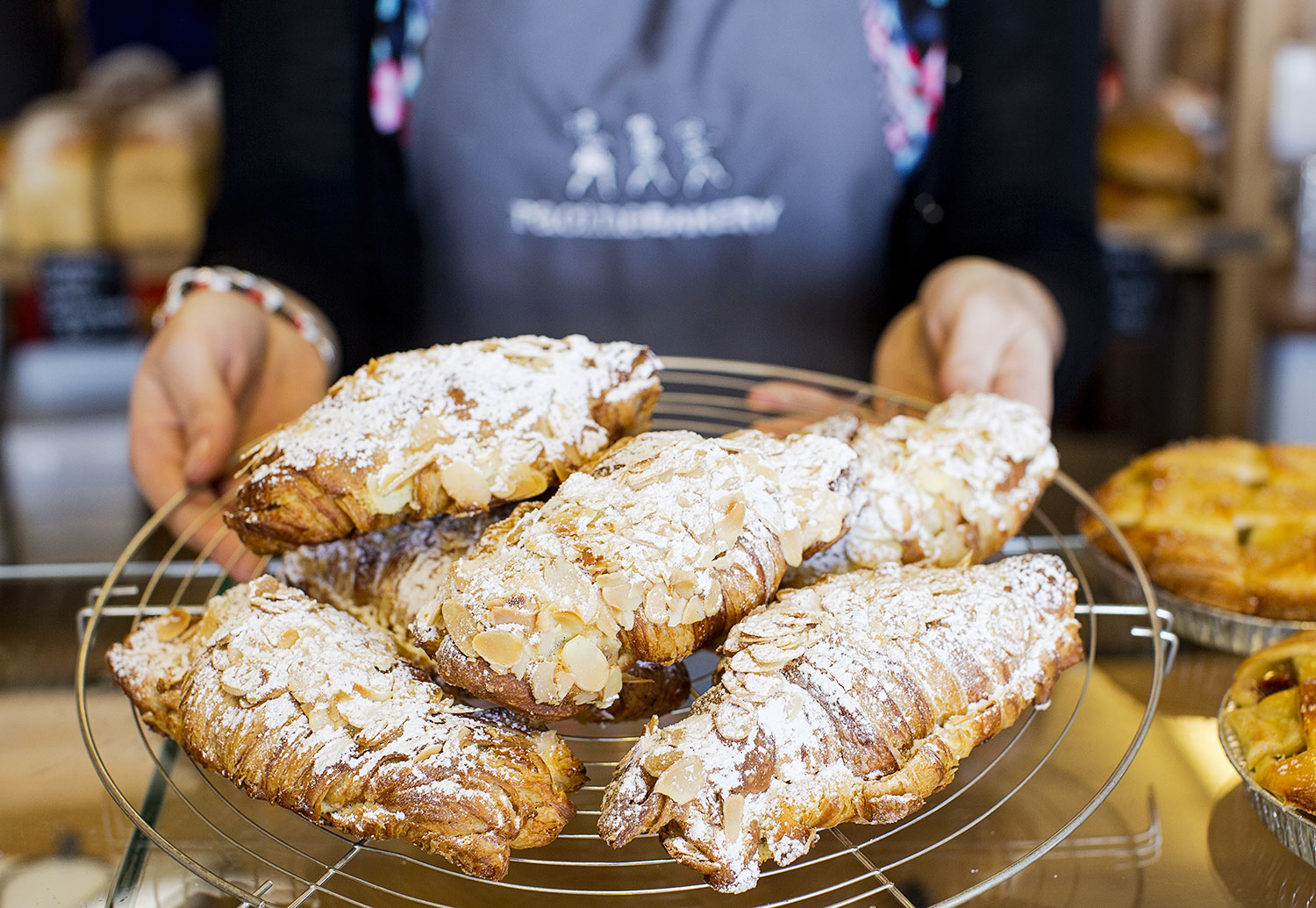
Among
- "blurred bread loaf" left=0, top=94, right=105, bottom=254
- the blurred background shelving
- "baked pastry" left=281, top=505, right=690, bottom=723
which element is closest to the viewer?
"baked pastry" left=281, top=505, right=690, bottom=723

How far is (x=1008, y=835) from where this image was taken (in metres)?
0.83

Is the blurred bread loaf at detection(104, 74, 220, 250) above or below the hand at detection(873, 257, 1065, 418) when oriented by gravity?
above

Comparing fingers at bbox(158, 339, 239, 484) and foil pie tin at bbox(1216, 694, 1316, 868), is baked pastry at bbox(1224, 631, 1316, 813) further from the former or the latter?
fingers at bbox(158, 339, 239, 484)

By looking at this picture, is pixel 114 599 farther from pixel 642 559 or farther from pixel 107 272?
pixel 107 272

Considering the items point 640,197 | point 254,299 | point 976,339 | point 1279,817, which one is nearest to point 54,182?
point 254,299

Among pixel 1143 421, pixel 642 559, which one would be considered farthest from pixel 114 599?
pixel 1143 421

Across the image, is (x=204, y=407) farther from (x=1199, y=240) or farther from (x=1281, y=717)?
(x=1199, y=240)

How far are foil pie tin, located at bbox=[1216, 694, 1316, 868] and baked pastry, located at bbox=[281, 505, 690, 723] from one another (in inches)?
17.6

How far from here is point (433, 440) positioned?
3.06 feet

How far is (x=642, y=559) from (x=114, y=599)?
0.77 m

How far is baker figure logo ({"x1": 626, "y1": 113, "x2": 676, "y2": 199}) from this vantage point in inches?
67.7

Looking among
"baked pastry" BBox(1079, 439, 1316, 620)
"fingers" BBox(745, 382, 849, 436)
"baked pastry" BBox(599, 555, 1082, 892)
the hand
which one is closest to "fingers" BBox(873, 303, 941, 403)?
the hand

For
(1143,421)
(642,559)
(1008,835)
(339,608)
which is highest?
(642,559)

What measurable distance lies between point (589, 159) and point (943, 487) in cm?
100
